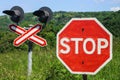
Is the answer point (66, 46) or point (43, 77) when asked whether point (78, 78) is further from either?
point (66, 46)

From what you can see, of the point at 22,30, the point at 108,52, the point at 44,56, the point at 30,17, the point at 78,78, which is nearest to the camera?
the point at 108,52

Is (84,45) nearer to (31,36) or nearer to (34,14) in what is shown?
(34,14)

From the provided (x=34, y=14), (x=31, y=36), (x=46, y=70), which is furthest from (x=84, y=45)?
(x=31, y=36)

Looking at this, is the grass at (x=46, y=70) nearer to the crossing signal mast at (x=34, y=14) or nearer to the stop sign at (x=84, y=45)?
the crossing signal mast at (x=34, y=14)

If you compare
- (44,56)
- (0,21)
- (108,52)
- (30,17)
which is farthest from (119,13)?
(108,52)

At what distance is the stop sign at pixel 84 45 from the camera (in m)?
5.91

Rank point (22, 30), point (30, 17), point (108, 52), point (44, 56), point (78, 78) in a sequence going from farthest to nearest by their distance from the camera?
point (30, 17)
point (44, 56)
point (22, 30)
point (78, 78)
point (108, 52)

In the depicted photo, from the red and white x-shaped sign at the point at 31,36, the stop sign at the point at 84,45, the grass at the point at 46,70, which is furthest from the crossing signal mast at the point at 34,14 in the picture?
the stop sign at the point at 84,45

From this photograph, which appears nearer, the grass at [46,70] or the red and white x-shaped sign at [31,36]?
the grass at [46,70]

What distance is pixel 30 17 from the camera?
18712 cm

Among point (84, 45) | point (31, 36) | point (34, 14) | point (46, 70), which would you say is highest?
point (84, 45)

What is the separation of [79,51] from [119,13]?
12400cm

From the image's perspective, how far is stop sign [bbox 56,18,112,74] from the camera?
5.91 meters

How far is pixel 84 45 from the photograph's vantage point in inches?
234
